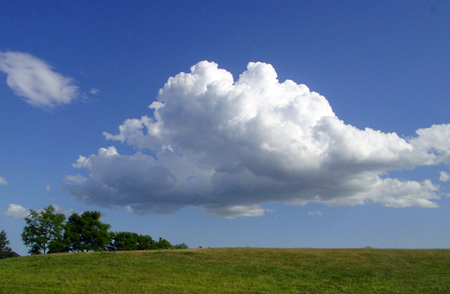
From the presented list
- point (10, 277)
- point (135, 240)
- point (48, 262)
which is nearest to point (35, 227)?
point (135, 240)

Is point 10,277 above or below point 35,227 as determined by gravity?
below

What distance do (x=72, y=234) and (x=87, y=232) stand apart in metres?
4.27

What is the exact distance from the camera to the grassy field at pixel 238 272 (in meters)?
26.2

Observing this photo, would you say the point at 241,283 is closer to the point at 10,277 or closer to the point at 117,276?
the point at 117,276

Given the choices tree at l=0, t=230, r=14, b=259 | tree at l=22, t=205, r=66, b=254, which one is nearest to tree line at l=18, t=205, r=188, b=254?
tree at l=22, t=205, r=66, b=254

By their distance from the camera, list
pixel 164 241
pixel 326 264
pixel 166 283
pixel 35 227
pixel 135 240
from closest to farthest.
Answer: pixel 166 283 < pixel 326 264 < pixel 35 227 < pixel 135 240 < pixel 164 241

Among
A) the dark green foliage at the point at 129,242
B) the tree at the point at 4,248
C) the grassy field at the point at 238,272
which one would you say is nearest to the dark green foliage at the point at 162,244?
the dark green foliage at the point at 129,242

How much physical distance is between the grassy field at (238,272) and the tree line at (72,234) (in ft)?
124

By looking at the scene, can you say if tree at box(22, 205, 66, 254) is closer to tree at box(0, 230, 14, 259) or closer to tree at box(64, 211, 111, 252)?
tree at box(64, 211, 111, 252)

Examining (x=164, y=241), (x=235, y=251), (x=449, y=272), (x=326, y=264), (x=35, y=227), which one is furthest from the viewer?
(x=164, y=241)

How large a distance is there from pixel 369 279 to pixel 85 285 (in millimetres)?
25072

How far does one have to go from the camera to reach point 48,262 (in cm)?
3778

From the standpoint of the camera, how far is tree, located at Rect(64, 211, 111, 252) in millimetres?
84000

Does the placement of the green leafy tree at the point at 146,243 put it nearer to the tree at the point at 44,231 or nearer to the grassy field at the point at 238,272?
the tree at the point at 44,231
